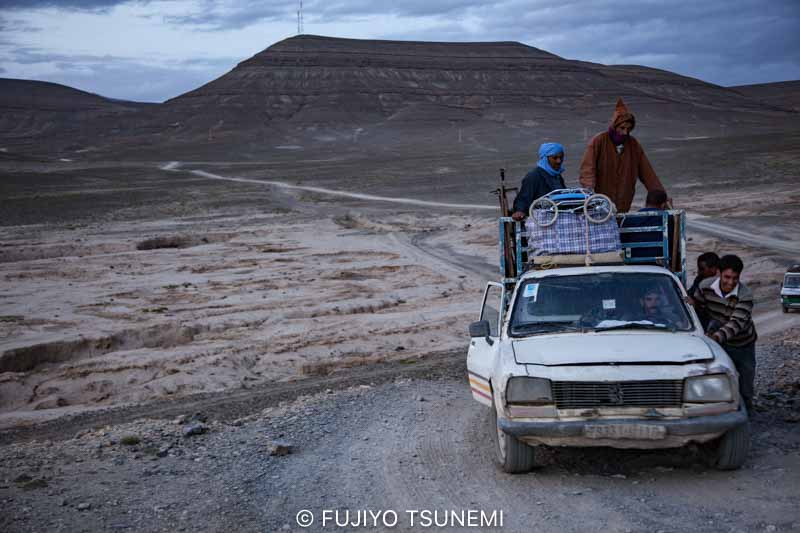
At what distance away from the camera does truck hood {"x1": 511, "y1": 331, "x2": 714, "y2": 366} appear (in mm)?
6215

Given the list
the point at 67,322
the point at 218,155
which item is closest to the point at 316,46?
the point at 218,155

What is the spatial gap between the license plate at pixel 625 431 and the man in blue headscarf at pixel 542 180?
3.62 meters

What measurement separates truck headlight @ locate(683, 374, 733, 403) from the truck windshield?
30.6 inches

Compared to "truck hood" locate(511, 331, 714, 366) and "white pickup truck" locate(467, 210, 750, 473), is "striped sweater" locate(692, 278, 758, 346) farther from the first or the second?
"truck hood" locate(511, 331, 714, 366)

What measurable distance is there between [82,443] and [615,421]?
5.04 m

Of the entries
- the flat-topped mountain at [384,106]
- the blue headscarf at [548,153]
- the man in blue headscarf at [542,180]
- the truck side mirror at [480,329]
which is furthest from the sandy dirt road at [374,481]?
the flat-topped mountain at [384,106]

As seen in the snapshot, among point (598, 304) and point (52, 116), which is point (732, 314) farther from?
point (52, 116)

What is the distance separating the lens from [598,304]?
720cm

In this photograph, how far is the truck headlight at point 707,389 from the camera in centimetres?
607

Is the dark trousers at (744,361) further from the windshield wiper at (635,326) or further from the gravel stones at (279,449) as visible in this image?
the gravel stones at (279,449)

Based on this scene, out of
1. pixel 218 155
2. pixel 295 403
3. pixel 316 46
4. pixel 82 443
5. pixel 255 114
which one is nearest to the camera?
pixel 82 443

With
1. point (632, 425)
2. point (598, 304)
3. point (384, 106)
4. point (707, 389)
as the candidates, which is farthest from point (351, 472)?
point (384, 106)

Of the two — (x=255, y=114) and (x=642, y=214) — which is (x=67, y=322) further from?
(x=255, y=114)

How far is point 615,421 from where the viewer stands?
6059 millimetres
